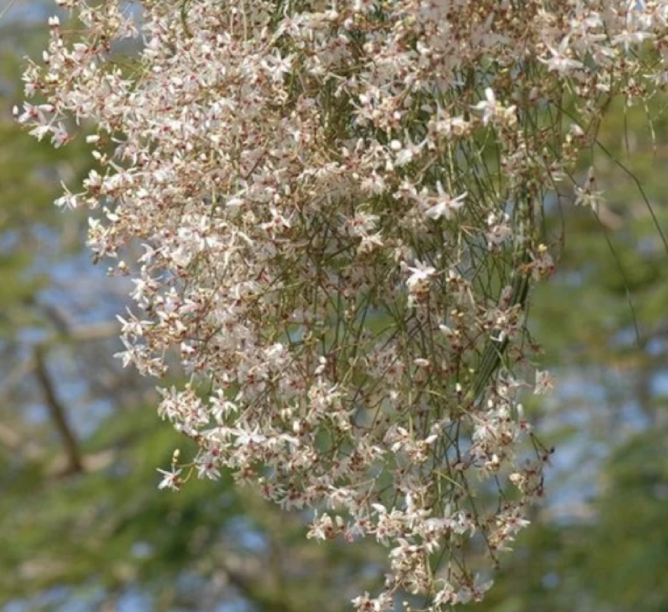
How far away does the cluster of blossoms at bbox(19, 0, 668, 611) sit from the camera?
Answer: 1.19 metres

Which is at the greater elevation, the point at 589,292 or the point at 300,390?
the point at 589,292

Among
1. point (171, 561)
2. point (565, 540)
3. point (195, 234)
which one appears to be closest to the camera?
point (195, 234)

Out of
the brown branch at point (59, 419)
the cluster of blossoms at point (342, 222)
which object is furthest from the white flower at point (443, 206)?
the brown branch at point (59, 419)

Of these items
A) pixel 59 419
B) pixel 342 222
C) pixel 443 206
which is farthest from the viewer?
pixel 59 419

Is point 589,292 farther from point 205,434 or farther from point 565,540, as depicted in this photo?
point 205,434

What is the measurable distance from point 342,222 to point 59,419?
4.03 metres

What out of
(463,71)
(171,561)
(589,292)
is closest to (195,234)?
(463,71)

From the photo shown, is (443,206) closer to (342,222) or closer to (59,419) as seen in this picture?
(342,222)

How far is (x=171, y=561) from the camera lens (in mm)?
4223

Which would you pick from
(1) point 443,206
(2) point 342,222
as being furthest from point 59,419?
(1) point 443,206

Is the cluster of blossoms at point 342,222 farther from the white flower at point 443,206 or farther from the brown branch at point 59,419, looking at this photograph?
the brown branch at point 59,419

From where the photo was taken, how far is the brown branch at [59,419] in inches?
200

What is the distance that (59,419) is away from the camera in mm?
5148

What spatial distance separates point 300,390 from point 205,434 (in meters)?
0.08
